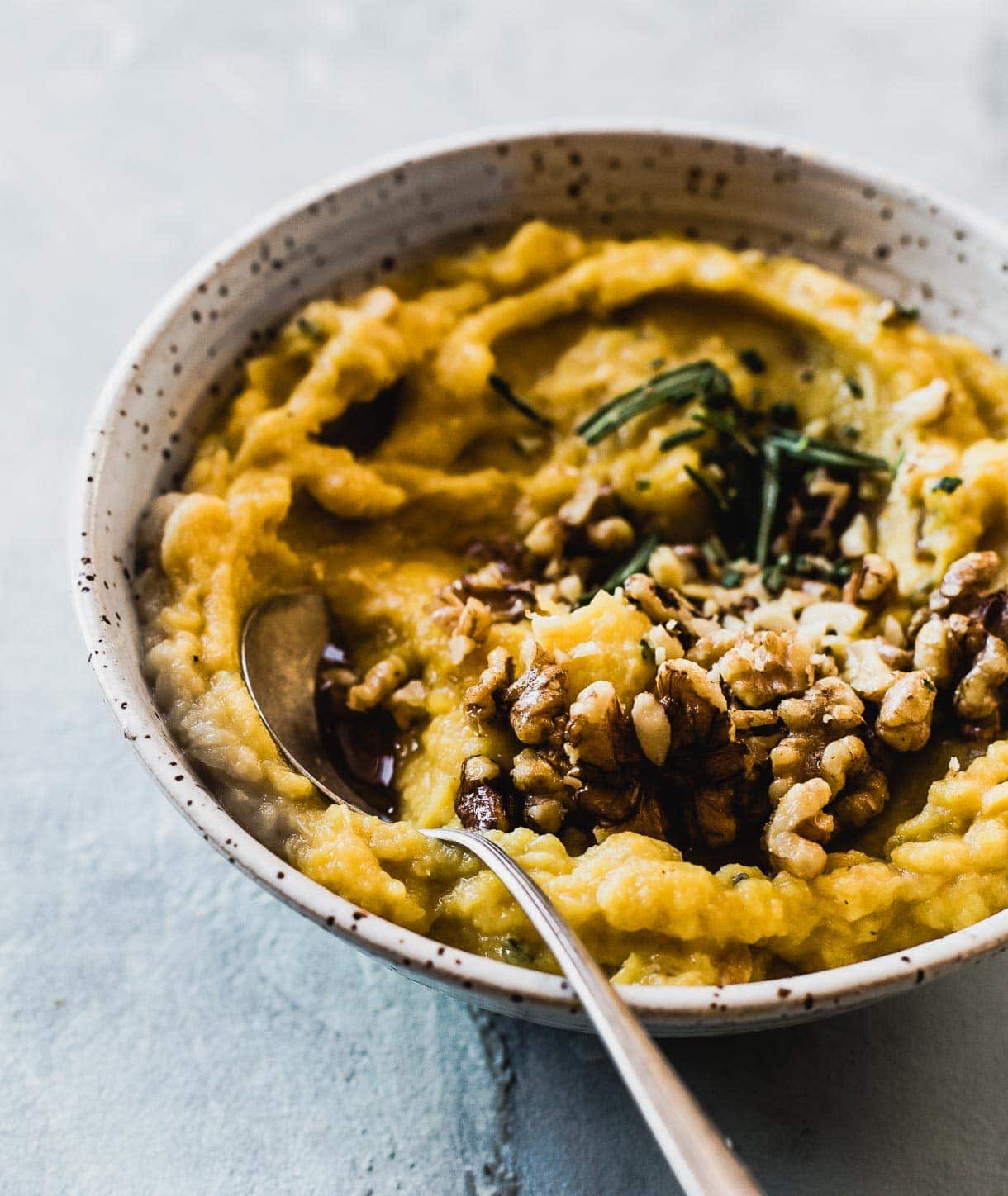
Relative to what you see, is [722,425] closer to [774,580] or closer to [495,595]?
[774,580]

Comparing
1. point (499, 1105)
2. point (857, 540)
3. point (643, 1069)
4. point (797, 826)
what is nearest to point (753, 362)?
point (857, 540)

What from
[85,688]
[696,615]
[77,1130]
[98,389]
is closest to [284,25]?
[98,389]

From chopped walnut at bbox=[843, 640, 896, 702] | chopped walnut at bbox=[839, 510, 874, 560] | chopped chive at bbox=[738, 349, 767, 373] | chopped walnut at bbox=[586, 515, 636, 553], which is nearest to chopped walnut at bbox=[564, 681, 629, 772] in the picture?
chopped walnut at bbox=[843, 640, 896, 702]

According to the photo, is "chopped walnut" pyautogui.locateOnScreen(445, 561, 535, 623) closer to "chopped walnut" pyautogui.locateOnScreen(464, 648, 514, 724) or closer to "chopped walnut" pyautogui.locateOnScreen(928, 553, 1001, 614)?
"chopped walnut" pyautogui.locateOnScreen(464, 648, 514, 724)

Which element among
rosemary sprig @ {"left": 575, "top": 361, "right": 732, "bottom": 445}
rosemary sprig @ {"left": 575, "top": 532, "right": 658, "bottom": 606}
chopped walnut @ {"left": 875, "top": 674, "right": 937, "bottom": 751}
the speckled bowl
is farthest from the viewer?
rosemary sprig @ {"left": 575, "top": 361, "right": 732, "bottom": 445}

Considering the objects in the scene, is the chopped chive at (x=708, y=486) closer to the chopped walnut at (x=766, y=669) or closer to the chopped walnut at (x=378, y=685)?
the chopped walnut at (x=766, y=669)

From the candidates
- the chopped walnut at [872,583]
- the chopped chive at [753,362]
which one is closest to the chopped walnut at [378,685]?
the chopped walnut at [872,583]

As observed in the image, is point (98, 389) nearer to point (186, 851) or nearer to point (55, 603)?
point (55, 603)
